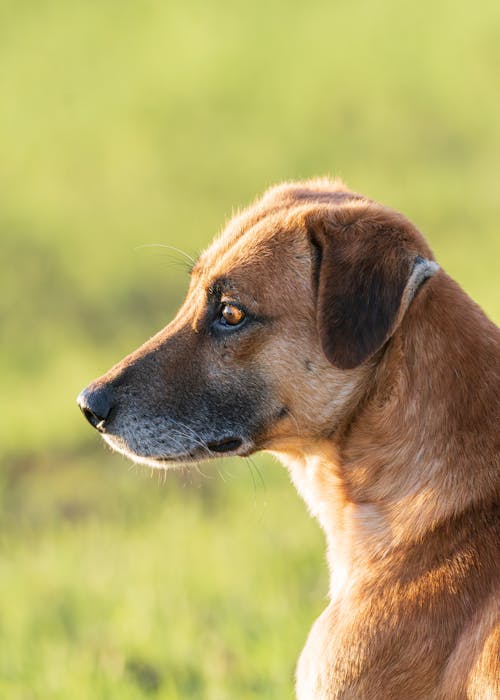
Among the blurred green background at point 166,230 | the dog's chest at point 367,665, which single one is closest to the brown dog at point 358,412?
the dog's chest at point 367,665

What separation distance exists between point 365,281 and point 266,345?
479mm

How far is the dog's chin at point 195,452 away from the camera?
13.5 feet

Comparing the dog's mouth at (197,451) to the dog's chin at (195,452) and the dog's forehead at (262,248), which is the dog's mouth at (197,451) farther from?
the dog's forehead at (262,248)

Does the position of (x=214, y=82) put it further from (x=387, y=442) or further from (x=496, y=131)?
(x=387, y=442)

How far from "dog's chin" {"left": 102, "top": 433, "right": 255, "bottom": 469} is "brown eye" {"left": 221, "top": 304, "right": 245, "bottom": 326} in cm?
42

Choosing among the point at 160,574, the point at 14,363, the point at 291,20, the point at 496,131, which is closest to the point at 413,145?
the point at 496,131

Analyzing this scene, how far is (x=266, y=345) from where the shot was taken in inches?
158

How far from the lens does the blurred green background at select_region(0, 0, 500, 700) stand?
224 inches

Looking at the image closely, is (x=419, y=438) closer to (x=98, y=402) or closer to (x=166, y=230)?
(x=98, y=402)

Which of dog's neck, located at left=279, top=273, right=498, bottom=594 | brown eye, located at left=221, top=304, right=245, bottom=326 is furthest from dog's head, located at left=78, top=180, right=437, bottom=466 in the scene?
dog's neck, located at left=279, top=273, right=498, bottom=594

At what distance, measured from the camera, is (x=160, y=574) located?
20.9 ft

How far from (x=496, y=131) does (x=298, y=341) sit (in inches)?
536

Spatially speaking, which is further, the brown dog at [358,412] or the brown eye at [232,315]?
the brown eye at [232,315]

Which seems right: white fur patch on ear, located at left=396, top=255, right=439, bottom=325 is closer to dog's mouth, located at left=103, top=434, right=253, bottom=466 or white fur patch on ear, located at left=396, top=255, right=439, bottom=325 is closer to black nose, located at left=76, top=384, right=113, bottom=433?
dog's mouth, located at left=103, top=434, right=253, bottom=466
